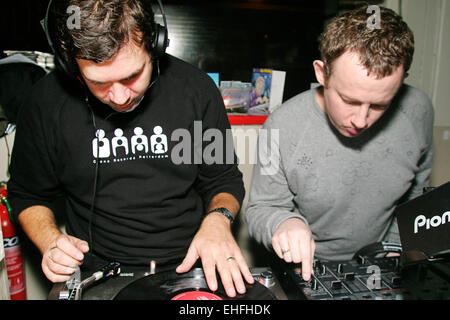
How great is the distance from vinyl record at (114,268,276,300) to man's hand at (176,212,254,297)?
16mm

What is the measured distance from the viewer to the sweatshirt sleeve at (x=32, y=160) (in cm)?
108

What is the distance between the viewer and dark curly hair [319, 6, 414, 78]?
867 millimetres

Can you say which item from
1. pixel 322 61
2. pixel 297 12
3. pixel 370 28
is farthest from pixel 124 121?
pixel 297 12

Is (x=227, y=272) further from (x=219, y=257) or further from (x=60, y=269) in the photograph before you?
(x=60, y=269)

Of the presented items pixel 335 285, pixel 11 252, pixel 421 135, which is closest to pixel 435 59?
pixel 421 135

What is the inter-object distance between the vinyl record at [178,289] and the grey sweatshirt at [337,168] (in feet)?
1.30

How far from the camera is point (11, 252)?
150cm

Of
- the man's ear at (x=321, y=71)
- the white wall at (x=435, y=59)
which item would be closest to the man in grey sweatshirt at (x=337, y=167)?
the man's ear at (x=321, y=71)

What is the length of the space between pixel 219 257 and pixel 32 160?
721 mm

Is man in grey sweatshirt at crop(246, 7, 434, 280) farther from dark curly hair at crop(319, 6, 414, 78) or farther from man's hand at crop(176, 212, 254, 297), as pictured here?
man's hand at crop(176, 212, 254, 297)

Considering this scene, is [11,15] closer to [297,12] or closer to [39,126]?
[39,126]

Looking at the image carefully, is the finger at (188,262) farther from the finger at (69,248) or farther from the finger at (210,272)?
the finger at (69,248)

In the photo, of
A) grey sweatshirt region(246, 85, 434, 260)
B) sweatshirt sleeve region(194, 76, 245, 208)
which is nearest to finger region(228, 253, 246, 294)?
grey sweatshirt region(246, 85, 434, 260)

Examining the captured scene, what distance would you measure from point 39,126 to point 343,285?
0.99 meters
